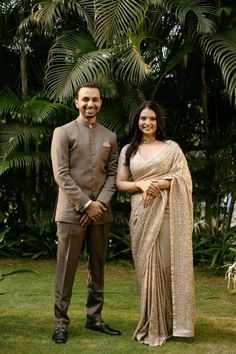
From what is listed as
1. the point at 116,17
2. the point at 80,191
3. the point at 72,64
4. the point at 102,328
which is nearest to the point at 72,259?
the point at 80,191

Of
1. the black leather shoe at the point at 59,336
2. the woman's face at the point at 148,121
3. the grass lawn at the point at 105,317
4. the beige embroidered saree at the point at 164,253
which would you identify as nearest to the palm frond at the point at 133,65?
the grass lawn at the point at 105,317

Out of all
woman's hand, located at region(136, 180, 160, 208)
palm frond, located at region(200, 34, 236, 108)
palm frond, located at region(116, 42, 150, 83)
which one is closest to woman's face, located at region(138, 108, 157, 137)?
woman's hand, located at region(136, 180, 160, 208)

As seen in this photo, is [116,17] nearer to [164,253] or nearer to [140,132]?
[140,132]

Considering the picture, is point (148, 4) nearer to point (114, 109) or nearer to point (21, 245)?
point (114, 109)

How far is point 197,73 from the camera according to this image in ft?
28.1

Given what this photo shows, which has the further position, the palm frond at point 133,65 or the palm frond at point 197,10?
the palm frond at point 133,65

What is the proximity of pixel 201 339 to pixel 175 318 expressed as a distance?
13.5 inches

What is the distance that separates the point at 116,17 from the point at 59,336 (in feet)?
12.5

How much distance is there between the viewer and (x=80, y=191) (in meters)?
4.38

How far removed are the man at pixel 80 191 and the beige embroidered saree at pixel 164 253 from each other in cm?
25

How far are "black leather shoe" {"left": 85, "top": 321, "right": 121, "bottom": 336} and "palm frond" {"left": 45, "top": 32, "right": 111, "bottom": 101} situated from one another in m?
3.19

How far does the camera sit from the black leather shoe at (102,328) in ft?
15.3

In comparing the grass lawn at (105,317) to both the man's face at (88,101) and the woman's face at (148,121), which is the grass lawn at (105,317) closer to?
the woman's face at (148,121)

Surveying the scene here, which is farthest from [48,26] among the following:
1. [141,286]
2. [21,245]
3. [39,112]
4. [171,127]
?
[141,286]
